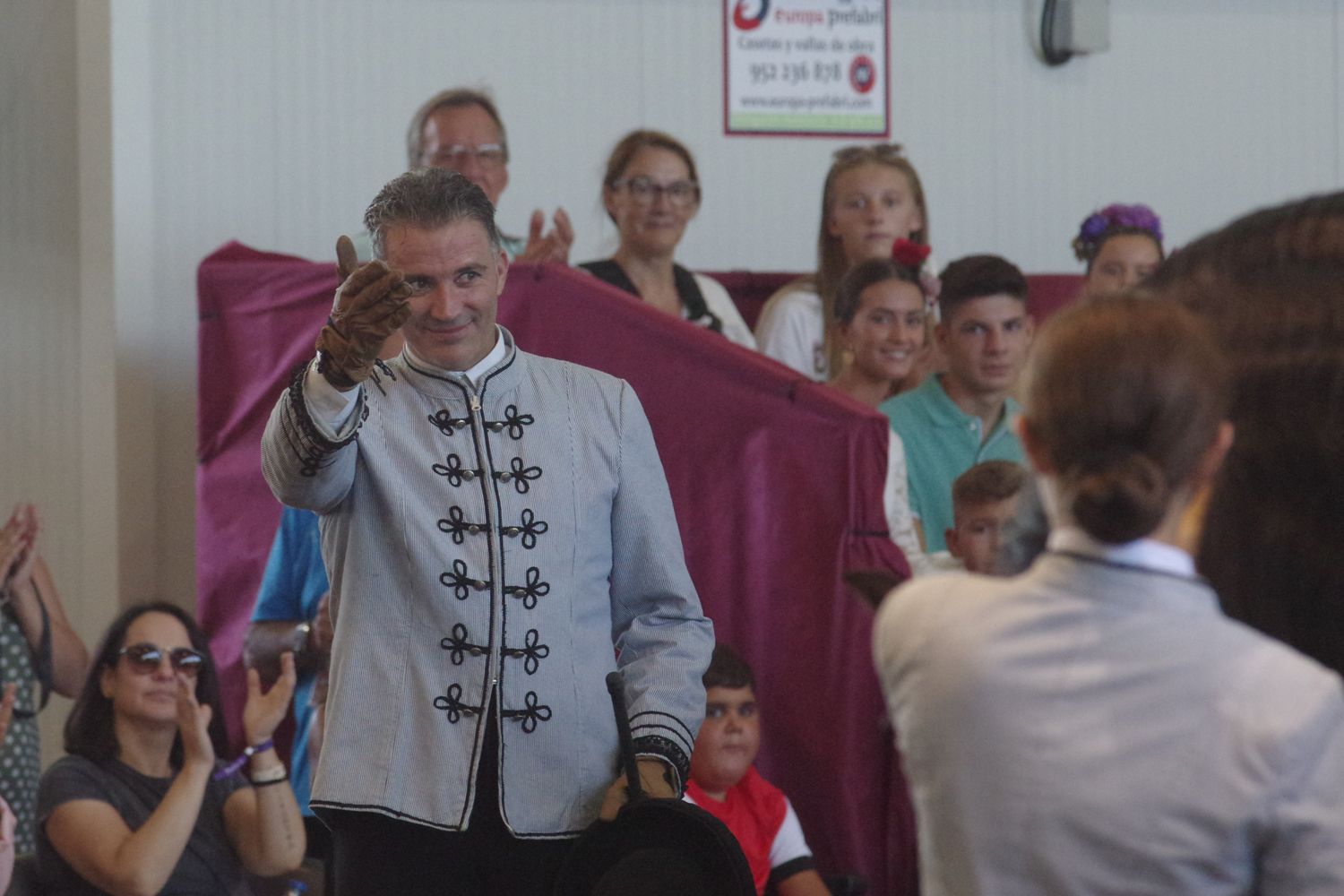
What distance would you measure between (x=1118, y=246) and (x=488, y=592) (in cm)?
298

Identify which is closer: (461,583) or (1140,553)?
(1140,553)

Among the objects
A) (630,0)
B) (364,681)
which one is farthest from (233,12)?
(364,681)

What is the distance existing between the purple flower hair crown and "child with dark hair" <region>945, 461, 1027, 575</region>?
49.5 inches

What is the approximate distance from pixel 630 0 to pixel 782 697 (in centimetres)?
351

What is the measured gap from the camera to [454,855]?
2.15 meters

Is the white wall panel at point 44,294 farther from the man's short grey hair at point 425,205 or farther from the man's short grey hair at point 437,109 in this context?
the man's short grey hair at point 425,205

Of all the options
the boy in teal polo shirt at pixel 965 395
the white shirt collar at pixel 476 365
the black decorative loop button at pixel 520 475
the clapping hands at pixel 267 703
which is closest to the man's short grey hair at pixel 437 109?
the boy in teal polo shirt at pixel 965 395

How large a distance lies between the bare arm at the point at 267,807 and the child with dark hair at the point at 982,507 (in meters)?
1.47

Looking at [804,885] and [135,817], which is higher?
[135,817]

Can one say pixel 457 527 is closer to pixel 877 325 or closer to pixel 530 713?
pixel 530 713

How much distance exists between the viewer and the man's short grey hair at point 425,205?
2283 millimetres

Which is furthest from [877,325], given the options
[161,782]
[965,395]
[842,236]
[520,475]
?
[520,475]

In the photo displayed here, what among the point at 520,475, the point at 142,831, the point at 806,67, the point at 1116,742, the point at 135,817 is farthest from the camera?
the point at 806,67

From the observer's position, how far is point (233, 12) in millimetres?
5688
